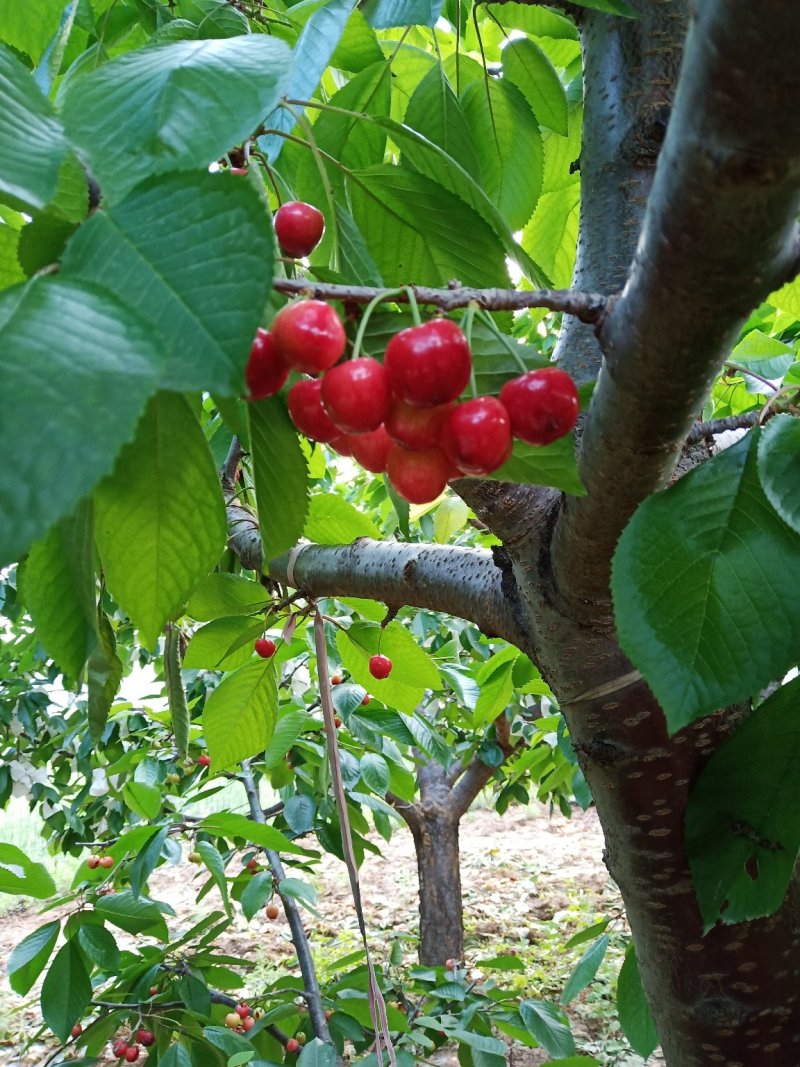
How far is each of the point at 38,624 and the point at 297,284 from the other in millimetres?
279

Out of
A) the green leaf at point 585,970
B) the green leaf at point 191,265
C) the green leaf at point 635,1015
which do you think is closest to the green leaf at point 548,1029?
the green leaf at point 585,970

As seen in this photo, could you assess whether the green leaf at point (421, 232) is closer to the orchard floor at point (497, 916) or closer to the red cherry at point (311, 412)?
the red cherry at point (311, 412)

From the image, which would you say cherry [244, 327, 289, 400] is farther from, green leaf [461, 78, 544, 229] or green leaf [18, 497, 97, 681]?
green leaf [461, 78, 544, 229]

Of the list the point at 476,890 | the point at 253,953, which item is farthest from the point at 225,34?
the point at 476,890

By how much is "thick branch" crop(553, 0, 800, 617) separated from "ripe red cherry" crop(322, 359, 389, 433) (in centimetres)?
13

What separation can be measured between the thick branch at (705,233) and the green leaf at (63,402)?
0.24m

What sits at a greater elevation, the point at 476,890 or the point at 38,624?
the point at 38,624

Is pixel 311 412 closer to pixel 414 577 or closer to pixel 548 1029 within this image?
pixel 414 577

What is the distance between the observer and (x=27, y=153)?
1.26 feet

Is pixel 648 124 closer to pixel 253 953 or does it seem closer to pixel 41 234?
pixel 41 234

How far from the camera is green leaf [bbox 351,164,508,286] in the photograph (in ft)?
2.18

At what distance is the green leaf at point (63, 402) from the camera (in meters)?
0.28

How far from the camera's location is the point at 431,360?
43cm

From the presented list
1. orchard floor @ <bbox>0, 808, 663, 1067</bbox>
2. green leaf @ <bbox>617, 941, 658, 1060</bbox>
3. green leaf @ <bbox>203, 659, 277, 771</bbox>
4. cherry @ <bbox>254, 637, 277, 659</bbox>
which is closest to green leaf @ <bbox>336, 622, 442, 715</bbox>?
cherry @ <bbox>254, 637, 277, 659</bbox>
